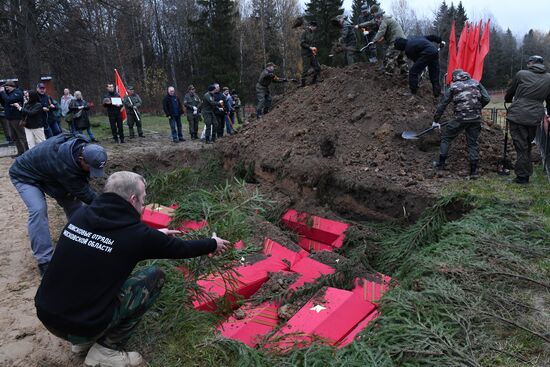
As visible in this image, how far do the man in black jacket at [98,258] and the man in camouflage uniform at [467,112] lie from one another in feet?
15.8

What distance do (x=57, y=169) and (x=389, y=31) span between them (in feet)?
22.3

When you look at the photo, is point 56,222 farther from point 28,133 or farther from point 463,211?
point 463,211

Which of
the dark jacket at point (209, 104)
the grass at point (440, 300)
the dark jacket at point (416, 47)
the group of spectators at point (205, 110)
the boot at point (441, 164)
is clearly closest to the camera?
the grass at point (440, 300)

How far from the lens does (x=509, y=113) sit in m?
5.90

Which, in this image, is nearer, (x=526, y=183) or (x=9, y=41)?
(x=526, y=183)

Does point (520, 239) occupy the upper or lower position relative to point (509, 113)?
lower

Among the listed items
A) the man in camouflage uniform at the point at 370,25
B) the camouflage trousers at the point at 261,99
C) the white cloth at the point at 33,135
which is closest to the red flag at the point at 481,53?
the man in camouflage uniform at the point at 370,25

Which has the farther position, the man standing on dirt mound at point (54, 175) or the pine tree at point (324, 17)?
the pine tree at point (324, 17)

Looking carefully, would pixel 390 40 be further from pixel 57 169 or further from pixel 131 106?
pixel 131 106

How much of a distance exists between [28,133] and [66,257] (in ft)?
23.8

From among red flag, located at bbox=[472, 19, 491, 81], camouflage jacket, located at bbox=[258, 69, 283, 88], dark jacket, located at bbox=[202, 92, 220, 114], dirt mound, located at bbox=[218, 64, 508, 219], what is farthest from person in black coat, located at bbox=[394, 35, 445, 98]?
dark jacket, located at bbox=[202, 92, 220, 114]

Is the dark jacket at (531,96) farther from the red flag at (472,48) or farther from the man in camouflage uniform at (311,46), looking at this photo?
the man in camouflage uniform at (311,46)

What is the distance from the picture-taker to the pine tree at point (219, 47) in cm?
2850

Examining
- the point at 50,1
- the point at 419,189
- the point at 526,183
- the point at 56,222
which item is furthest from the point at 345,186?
the point at 50,1
